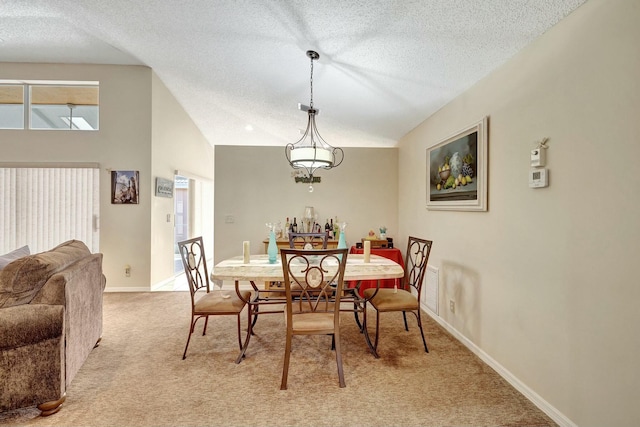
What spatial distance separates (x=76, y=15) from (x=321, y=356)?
4354 millimetres

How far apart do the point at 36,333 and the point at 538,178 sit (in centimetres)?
313

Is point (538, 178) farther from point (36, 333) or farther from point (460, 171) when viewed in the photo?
point (36, 333)

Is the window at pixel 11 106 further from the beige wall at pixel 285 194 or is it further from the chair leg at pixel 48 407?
the chair leg at pixel 48 407

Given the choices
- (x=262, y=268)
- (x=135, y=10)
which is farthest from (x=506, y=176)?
(x=135, y=10)

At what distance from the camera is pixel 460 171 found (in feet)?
8.91

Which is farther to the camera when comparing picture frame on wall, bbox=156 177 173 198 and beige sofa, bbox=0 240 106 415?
picture frame on wall, bbox=156 177 173 198

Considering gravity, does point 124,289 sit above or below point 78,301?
below

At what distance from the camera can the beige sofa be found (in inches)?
63.2

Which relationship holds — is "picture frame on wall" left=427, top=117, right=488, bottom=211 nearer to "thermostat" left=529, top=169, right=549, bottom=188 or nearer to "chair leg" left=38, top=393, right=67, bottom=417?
"thermostat" left=529, top=169, right=549, bottom=188

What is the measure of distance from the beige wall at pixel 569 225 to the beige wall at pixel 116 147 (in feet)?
14.0

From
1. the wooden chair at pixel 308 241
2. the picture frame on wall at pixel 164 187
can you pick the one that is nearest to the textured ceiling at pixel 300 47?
the picture frame on wall at pixel 164 187

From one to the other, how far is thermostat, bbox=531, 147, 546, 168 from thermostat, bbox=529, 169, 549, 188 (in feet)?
0.13

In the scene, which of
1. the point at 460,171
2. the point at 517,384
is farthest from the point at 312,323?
the point at 460,171

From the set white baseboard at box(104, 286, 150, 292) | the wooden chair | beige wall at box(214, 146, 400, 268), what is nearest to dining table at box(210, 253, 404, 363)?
the wooden chair
